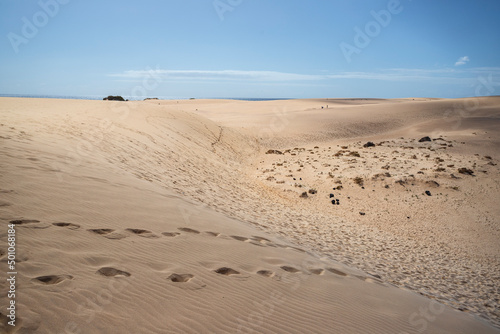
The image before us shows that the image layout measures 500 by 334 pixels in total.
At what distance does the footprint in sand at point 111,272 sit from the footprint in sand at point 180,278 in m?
0.53

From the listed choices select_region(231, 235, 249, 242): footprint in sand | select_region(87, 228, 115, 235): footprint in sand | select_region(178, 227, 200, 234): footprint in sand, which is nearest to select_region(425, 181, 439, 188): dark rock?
select_region(231, 235, 249, 242): footprint in sand

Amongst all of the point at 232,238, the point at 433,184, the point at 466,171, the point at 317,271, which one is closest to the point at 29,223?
the point at 232,238

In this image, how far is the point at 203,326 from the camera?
316cm

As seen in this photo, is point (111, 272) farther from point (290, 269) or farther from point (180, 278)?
point (290, 269)

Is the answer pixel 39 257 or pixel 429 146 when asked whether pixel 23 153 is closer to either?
pixel 39 257

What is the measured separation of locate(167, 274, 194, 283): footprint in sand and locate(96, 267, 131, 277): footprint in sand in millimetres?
528

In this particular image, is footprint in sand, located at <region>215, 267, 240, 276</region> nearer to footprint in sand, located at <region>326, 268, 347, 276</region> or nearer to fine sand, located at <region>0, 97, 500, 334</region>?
fine sand, located at <region>0, 97, 500, 334</region>

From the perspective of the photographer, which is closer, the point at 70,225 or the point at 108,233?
the point at 70,225

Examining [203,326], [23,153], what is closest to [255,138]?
[23,153]

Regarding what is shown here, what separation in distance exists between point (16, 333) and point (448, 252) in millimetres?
9737

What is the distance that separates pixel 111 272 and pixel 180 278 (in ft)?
2.76

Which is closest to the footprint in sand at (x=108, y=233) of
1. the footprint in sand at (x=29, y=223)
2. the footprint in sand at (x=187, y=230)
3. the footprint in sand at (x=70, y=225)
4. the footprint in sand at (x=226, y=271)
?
the footprint in sand at (x=70, y=225)

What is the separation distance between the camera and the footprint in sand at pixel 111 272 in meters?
3.60

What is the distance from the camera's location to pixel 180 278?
156 inches
